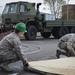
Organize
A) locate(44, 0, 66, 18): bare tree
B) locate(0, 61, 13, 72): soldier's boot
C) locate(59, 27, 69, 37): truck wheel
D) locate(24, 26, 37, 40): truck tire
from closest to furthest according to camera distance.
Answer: locate(0, 61, 13, 72): soldier's boot
locate(24, 26, 37, 40): truck tire
locate(59, 27, 69, 37): truck wheel
locate(44, 0, 66, 18): bare tree

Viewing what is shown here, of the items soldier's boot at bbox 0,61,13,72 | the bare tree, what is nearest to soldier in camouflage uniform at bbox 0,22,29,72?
soldier's boot at bbox 0,61,13,72

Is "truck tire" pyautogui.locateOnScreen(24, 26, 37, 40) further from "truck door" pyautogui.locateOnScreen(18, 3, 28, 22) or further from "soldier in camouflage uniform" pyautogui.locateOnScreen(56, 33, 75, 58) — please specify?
"soldier in camouflage uniform" pyautogui.locateOnScreen(56, 33, 75, 58)

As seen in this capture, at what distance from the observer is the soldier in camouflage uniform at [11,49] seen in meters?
7.80

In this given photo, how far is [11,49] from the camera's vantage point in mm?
7957

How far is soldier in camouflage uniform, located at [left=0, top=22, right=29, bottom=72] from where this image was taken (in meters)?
7.80

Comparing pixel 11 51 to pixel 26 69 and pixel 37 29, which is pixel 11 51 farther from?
pixel 37 29

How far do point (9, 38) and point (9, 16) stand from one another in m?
18.1

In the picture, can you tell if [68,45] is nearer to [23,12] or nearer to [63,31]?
[23,12]

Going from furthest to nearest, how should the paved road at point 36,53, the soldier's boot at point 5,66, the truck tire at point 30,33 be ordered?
the truck tire at point 30,33 → the paved road at point 36,53 → the soldier's boot at point 5,66

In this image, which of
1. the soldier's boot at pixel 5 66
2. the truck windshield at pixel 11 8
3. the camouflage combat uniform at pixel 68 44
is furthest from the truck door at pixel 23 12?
the soldier's boot at pixel 5 66

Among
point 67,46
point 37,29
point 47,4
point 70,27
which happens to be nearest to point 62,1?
point 47,4

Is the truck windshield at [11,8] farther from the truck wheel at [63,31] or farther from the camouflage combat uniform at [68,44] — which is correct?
the camouflage combat uniform at [68,44]

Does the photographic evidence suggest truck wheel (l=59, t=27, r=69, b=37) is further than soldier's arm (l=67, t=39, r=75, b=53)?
Yes

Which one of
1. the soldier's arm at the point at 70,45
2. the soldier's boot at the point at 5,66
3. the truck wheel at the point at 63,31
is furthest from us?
the truck wheel at the point at 63,31
